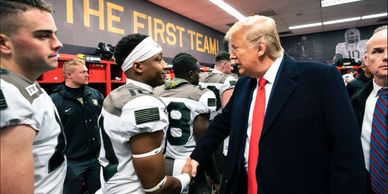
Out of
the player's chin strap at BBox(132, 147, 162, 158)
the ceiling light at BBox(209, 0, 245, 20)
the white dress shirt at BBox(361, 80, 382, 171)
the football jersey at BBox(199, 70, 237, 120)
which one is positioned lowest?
the player's chin strap at BBox(132, 147, 162, 158)

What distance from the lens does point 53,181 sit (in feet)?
4.49

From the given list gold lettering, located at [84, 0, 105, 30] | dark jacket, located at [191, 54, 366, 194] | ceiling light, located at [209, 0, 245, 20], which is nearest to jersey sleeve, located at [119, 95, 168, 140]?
dark jacket, located at [191, 54, 366, 194]

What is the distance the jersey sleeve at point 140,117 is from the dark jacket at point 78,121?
80.8 inches

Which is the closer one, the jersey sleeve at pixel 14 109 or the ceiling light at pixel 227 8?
the jersey sleeve at pixel 14 109

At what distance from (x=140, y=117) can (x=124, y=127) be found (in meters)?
0.11

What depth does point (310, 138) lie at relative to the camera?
1420 mm

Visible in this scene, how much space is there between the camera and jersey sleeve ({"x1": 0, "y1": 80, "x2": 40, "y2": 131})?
987mm

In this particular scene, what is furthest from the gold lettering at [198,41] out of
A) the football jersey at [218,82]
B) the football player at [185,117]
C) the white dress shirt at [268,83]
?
the white dress shirt at [268,83]

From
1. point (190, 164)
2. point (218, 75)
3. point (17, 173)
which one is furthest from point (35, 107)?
point (218, 75)

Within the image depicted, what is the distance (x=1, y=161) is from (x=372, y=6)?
11.4 meters

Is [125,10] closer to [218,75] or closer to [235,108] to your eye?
[218,75]

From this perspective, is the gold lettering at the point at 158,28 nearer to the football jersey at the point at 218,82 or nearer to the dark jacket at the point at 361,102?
the football jersey at the point at 218,82

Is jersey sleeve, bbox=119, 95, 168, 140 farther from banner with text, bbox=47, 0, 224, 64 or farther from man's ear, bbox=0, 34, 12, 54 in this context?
banner with text, bbox=47, 0, 224, 64

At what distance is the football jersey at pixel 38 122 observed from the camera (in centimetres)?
101
